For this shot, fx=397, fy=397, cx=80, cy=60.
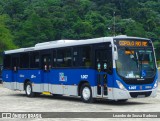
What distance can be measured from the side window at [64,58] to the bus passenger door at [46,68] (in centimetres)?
117

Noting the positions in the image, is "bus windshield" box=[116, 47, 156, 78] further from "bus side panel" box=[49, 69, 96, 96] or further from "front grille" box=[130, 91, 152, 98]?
"bus side panel" box=[49, 69, 96, 96]

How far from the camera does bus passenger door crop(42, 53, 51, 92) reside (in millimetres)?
21516

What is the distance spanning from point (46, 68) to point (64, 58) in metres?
2.19

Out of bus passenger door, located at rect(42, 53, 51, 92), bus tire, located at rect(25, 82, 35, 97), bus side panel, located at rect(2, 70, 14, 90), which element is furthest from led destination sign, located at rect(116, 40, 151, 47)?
bus side panel, located at rect(2, 70, 14, 90)

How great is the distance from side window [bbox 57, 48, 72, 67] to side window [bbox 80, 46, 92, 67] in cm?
106

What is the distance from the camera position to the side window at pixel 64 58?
19547 mm

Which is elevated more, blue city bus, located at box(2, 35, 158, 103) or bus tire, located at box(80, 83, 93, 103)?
blue city bus, located at box(2, 35, 158, 103)

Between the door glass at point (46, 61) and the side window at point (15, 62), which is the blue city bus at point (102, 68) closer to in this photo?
the door glass at point (46, 61)

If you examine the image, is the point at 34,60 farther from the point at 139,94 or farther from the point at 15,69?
the point at 139,94

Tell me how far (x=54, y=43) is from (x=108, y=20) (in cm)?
9830

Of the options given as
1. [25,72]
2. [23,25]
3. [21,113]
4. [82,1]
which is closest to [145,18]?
[82,1]

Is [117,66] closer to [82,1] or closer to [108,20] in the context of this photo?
[108,20]

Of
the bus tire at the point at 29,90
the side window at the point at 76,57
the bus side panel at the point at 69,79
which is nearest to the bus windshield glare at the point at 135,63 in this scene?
the bus side panel at the point at 69,79

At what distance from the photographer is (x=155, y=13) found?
125 metres
